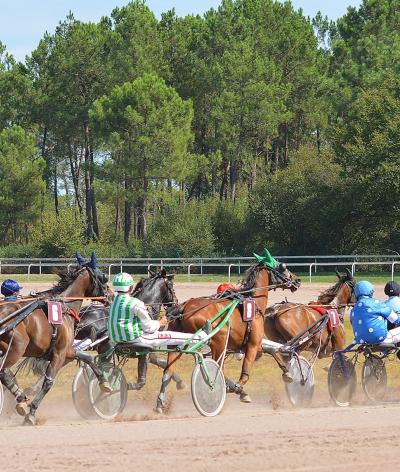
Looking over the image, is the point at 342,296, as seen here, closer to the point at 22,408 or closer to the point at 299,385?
the point at 299,385

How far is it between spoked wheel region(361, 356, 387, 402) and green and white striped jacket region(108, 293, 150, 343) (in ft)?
11.1

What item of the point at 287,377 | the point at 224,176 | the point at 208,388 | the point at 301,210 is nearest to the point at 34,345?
the point at 208,388

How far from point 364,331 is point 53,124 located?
47.8m

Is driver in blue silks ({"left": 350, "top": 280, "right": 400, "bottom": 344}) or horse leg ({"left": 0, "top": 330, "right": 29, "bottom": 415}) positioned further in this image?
driver in blue silks ({"left": 350, "top": 280, "right": 400, "bottom": 344})

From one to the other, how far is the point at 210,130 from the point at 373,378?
48.0 meters

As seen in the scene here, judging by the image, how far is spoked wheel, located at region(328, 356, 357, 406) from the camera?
13367 millimetres

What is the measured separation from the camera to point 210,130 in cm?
6069

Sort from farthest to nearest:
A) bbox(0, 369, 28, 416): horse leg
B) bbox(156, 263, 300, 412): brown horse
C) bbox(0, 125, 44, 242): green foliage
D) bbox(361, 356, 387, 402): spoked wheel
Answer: bbox(0, 125, 44, 242): green foliage → bbox(361, 356, 387, 402): spoked wheel → bbox(156, 263, 300, 412): brown horse → bbox(0, 369, 28, 416): horse leg

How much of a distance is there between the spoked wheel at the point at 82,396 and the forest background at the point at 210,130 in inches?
1264

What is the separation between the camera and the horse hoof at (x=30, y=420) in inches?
435

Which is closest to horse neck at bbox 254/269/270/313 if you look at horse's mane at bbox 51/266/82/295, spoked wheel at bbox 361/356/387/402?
spoked wheel at bbox 361/356/387/402

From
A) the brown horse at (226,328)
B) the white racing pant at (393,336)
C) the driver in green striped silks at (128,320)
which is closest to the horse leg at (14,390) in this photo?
the driver in green striped silks at (128,320)

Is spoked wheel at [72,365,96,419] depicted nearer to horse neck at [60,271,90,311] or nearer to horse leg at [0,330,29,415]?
horse leg at [0,330,29,415]

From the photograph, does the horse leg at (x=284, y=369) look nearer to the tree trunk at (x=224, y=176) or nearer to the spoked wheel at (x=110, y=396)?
the spoked wheel at (x=110, y=396)
